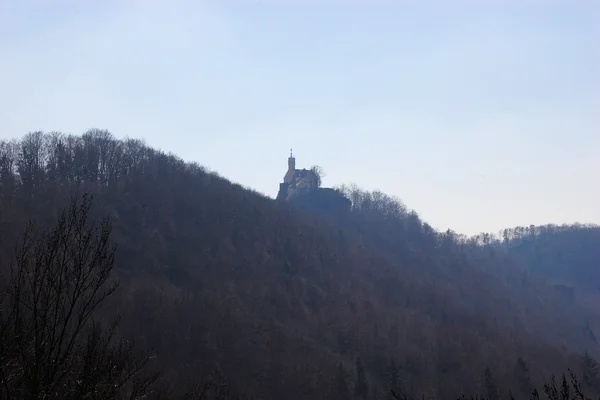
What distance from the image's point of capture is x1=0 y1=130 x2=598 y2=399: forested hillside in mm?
48656

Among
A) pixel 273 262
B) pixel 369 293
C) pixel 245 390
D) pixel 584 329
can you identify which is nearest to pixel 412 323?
pixel 369 293

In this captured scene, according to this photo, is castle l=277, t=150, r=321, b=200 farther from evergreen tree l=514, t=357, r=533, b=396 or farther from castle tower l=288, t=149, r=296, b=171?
evergreen tree l=514, t=357, r=533, b=396

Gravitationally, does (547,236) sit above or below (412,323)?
above

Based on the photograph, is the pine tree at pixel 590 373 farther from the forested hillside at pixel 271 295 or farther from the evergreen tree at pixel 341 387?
the evergreen tree at pixel 341 387

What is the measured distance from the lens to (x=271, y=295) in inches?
2515

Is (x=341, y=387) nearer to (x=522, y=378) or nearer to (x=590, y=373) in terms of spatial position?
(x=522, y=378)

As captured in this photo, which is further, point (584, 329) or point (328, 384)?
point (584, 329)

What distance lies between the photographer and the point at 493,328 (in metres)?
73.1

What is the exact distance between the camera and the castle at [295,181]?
332ft

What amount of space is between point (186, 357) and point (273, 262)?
25.7 meters

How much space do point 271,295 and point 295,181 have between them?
136 feet

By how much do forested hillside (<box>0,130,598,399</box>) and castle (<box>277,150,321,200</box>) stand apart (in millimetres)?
11481

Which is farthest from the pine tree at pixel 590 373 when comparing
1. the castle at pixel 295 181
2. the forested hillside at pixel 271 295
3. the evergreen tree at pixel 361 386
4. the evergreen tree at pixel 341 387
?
the castle at pixel 295 181

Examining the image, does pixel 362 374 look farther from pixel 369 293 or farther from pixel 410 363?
pixel 369 293
